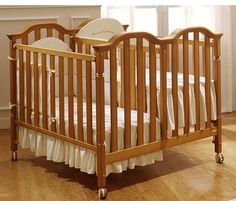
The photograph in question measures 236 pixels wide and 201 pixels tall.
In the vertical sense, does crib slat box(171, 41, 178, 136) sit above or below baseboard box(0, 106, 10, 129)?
above

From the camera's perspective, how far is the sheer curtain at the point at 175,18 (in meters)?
4.62

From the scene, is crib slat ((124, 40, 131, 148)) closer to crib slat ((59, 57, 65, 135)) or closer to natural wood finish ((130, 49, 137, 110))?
natural wood finish ((130, 49, 137, 110))

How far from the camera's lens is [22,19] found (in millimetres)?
4352

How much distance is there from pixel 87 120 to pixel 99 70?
0.29 m

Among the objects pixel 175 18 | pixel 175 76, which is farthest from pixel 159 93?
pixel 175 18

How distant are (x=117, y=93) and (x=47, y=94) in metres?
0.42

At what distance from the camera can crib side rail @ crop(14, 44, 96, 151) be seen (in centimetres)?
299

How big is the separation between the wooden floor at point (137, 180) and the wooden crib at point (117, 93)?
0.15 meters

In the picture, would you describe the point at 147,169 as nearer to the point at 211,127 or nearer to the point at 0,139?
the point at 211,127

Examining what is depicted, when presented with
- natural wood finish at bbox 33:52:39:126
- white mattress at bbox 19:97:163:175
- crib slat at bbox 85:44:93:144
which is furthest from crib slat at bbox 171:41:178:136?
natural wood finish at bbox 33:52:39:126

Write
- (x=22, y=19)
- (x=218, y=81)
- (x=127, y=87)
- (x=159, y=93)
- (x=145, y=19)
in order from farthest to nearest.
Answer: (x=145, y=19) → (x=22, y=19) → (x=218, y=81) → (x=159, y=93) → (x=127, y=87)

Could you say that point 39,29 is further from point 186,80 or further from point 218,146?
point 218,146

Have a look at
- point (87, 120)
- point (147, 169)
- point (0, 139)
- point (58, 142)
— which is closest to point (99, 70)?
point (87, 120)

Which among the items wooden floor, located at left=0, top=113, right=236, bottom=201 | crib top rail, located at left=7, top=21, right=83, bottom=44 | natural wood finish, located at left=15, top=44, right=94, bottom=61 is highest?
crib top rail, located at left=7, top=21, right=83, bottom=44
